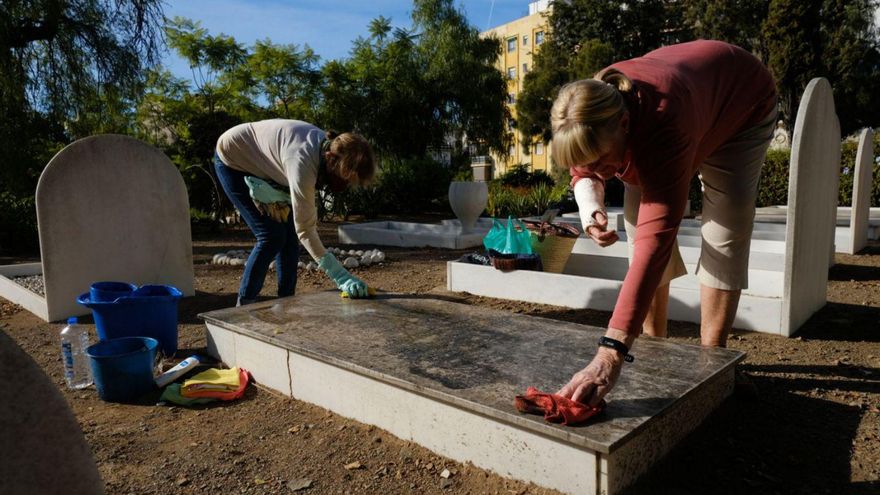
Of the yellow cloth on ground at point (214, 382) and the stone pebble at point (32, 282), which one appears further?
the stone pebble at point (32, 282)

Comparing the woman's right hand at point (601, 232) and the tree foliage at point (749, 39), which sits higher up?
the tree foliage at point (749, 39)

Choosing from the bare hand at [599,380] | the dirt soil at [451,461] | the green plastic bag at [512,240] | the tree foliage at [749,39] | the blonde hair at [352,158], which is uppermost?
the tree foliage at [749,39]

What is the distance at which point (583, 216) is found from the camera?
8.23 feet

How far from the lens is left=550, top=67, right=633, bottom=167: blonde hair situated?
1746 mm

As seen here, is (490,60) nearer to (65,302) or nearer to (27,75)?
(27,75)

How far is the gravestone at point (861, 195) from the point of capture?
20.8 feet

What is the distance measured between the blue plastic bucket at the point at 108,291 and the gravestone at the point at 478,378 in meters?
0.78

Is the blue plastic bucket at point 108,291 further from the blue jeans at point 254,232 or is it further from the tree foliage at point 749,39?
the tree foliage at point 749,39

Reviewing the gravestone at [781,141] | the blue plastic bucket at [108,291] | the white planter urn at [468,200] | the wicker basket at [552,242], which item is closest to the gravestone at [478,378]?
the blue plastic bucket at [108,291]

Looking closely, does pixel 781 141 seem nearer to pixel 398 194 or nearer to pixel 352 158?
pixel 398 194

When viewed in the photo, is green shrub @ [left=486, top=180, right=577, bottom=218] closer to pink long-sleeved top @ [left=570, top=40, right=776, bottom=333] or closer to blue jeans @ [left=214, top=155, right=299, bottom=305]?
blue jeans @ [left=214, top=155, right=299, bottom=305]

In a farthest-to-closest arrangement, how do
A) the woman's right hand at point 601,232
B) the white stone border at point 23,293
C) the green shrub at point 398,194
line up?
the green shrub at point 398,194, the white stone border at point 23,293, the woman's right hand at point 601,232

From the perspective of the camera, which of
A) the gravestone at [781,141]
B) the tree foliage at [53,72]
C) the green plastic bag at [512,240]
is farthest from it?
the gravestone at [781,141]

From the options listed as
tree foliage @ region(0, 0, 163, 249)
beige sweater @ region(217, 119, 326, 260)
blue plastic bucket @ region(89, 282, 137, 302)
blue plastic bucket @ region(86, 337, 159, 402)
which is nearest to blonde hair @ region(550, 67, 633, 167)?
beige sweater @ region(217, 119, 326, 260)
